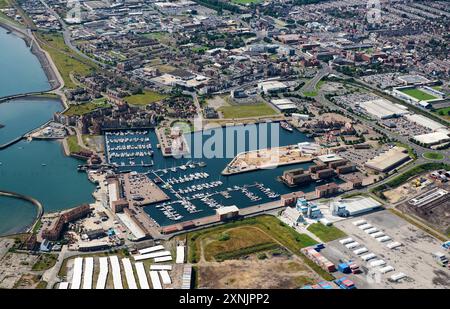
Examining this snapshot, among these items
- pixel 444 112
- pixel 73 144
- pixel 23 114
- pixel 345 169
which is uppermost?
pixel 23 114

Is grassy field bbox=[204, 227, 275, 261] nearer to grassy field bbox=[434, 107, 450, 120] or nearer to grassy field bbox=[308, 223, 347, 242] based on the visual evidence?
grassy field bbox=[308, 223, 347, 242]

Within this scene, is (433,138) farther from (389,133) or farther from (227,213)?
(227,213)

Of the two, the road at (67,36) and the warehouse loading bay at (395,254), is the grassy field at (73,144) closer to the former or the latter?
the road at (67,36)

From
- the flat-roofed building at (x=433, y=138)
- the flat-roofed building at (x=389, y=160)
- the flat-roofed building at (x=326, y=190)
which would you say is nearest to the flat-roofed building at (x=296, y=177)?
the flat-roofed building at (x=326, y=190)

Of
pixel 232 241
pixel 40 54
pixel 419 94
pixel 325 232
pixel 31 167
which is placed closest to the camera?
pixel 232 241

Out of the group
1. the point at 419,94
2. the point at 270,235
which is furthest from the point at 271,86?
the point at 270,235

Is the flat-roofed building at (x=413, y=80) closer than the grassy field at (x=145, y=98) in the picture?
No
